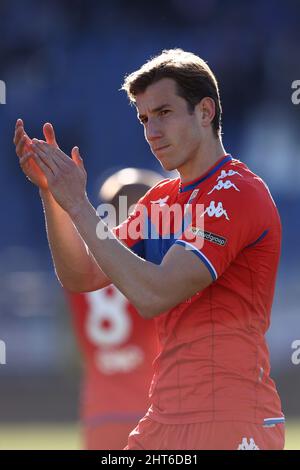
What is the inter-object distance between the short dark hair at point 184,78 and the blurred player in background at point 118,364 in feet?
3.93

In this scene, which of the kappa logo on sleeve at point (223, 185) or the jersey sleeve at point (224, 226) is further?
the kappa logo on sleeve at point (223, 185)

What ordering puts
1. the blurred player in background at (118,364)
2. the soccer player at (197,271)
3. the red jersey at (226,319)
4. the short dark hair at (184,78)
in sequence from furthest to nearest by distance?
the blurred player in background at (118,364) → the short dark hair at (184,78) → the red jersey at (226,319) → the soccer player at (197,271)

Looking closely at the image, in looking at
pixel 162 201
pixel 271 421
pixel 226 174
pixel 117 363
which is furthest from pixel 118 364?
pixel 226 174

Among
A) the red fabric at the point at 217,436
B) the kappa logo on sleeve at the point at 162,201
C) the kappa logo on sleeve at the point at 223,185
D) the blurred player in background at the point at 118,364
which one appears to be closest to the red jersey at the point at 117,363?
the blurred player in background at the point at 118,364

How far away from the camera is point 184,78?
3.34 metres

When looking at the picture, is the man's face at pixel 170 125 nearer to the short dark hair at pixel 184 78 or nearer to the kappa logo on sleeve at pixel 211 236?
the short dark hair at pixel 184 78

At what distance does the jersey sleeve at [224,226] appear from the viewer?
9.91 feet

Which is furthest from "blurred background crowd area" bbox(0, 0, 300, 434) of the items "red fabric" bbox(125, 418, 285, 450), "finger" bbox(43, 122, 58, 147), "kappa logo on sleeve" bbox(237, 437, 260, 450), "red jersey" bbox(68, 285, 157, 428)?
"kappa logo on sleeve" bbox(237, 437, 260, 450)

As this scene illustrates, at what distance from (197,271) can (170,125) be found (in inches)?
22.2

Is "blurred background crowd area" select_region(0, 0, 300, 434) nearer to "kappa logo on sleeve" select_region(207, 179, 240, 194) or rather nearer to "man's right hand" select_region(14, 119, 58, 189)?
"man's right hand" select_region(14, 119, 58, 189)

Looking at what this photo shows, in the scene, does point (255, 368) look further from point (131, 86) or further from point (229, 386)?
point (131, 86)

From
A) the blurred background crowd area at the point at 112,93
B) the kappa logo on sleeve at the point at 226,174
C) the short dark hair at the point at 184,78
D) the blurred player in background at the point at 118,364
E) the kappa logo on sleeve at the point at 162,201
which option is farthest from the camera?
the blurred background crowd area at the point at 112,93

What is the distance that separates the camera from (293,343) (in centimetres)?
1170

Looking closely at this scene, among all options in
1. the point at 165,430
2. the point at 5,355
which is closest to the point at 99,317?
the point at 165,430
